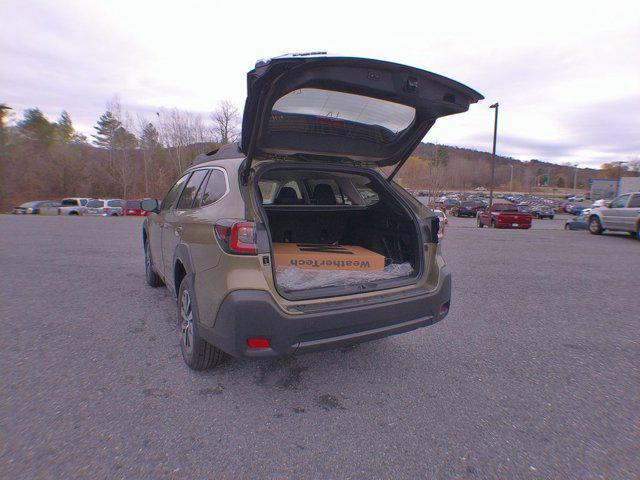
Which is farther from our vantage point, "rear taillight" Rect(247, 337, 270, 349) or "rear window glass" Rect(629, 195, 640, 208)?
"rear window glass" Rect(629, 195, 640, 208)

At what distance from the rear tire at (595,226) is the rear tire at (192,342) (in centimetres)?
1575

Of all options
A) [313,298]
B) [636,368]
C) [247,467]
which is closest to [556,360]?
[636,368]

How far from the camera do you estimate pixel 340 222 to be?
412 centimetres

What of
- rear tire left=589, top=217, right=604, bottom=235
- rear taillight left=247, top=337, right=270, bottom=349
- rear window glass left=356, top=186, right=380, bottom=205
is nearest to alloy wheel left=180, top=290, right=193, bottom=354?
rear taillight left=247, top=337, right=270, bottom=349

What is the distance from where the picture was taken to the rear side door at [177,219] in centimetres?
323

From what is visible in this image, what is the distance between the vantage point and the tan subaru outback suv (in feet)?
7.18

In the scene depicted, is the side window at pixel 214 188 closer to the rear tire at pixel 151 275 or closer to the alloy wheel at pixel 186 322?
the alloy wheel at pixel 186 322

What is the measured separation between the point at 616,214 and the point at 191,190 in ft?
48.5

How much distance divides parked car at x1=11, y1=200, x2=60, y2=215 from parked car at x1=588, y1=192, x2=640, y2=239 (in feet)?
107

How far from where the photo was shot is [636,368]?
9.73 feet

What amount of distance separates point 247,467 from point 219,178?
79.2 inches

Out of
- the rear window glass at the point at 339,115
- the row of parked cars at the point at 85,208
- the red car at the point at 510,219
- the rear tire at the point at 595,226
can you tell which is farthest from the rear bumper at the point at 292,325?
the row of parked cars at the point at 85,208

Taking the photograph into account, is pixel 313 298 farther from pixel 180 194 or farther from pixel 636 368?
pixel 636 368

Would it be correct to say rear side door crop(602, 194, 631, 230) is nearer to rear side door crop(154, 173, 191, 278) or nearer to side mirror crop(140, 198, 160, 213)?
rear side door crop(154, 173, 191, 278)
